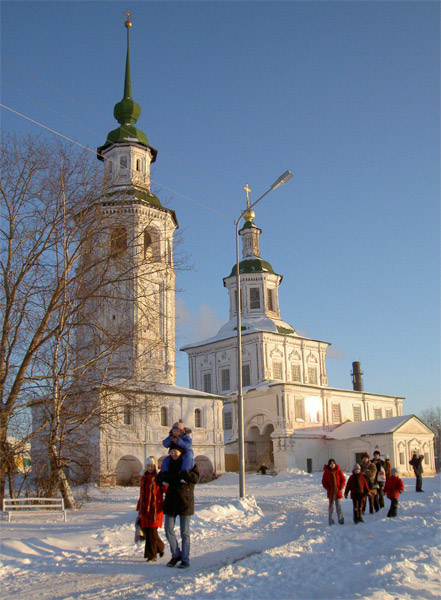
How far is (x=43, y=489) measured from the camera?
17562 mm

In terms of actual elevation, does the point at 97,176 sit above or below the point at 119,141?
below

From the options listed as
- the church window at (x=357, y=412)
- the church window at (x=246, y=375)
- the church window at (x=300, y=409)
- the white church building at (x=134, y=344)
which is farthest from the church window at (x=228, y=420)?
the church window at (x=357, y=412)

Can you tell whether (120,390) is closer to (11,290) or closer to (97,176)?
(11,290)

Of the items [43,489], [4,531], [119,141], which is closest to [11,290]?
[43,489]

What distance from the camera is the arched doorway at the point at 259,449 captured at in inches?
1875

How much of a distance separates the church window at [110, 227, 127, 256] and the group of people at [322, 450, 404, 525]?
8.63 metres

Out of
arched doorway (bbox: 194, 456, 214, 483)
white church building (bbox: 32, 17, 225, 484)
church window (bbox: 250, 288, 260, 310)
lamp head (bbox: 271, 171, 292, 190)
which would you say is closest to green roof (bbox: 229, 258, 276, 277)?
church window (bbox: 250, 288, 260, 310)

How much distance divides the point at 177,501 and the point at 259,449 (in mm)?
40878

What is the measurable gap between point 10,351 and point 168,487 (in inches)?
395

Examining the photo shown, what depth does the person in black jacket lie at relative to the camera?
327 inches

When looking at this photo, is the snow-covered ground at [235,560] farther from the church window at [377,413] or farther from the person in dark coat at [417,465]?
the church window at [377,413]

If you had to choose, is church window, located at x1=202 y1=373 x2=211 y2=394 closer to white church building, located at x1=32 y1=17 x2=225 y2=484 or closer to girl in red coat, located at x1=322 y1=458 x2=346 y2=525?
white church building, located at x1=32 y1=17 x2=225 y2=484

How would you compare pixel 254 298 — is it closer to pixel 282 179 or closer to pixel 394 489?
pixel 282 179

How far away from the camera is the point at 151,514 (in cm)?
894
